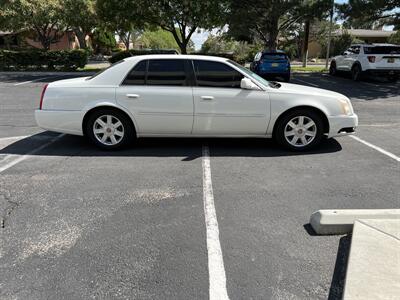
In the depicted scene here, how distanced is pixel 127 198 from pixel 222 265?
1.69 meters

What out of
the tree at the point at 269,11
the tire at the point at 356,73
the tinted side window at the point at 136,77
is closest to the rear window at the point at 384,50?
the tire at the point at 356,73

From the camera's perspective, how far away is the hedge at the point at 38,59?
72.8 ft

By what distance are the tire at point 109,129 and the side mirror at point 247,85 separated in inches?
71.9

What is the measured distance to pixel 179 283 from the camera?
2.97m

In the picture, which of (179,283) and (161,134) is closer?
(179,283)

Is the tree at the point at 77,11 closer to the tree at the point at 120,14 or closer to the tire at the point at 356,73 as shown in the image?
the tree at the point at 120,14

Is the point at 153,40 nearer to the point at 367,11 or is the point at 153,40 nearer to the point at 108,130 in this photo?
the point at 367,11

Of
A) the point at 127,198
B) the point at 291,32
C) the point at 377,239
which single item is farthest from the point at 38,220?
the point at 291,32

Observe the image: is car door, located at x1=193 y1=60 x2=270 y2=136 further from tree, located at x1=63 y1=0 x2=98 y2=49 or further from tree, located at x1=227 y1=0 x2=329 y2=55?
tree, located at x1=63 y1=0 x2=98 y2=49

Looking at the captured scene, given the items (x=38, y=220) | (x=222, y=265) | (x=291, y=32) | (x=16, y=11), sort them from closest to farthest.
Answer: (x=222, y=265) → (x=38, y=220) → (x=16, y=11) → (x=291, y=32)

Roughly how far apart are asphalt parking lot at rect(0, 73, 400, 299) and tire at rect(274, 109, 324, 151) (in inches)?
7.2

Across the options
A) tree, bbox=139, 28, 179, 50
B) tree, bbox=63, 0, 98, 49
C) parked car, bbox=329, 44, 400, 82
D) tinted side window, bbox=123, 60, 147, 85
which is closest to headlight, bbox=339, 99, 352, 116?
tinted side window, bbox=123, 60, 147, 85

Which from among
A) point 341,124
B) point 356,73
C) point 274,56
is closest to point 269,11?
point 274,56

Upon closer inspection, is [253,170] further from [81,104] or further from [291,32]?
[291,32]
